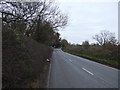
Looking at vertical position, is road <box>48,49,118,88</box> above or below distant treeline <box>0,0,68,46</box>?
below

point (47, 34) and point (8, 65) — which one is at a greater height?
point (47, 34)

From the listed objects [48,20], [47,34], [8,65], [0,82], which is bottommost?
[0,82]

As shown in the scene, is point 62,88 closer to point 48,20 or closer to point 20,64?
point 20,64

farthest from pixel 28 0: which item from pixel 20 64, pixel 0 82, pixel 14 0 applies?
pixel 0 82

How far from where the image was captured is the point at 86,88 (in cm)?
891

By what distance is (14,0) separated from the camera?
24984 mm

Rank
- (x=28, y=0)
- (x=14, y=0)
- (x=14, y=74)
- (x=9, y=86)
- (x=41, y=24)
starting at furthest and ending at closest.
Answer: (x=41, y=24) → (x=28, y=0) → (x=14, y=0) → (x=14, y=74) → (x=9, y=86)

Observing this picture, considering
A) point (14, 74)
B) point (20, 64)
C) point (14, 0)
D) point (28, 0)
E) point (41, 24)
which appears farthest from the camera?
point (41, 24)

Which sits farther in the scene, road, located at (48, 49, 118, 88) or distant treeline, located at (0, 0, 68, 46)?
distant treeline, located at (0, 0, 68, 46)

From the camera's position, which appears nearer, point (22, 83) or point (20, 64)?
point (22, 83)

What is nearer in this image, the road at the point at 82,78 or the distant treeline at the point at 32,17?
the road at the point at 82,78

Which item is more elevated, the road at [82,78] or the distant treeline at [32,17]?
the distant treeline at [32,17]

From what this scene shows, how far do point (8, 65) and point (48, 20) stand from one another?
3177 cm

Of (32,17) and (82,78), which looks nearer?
(82,78)
